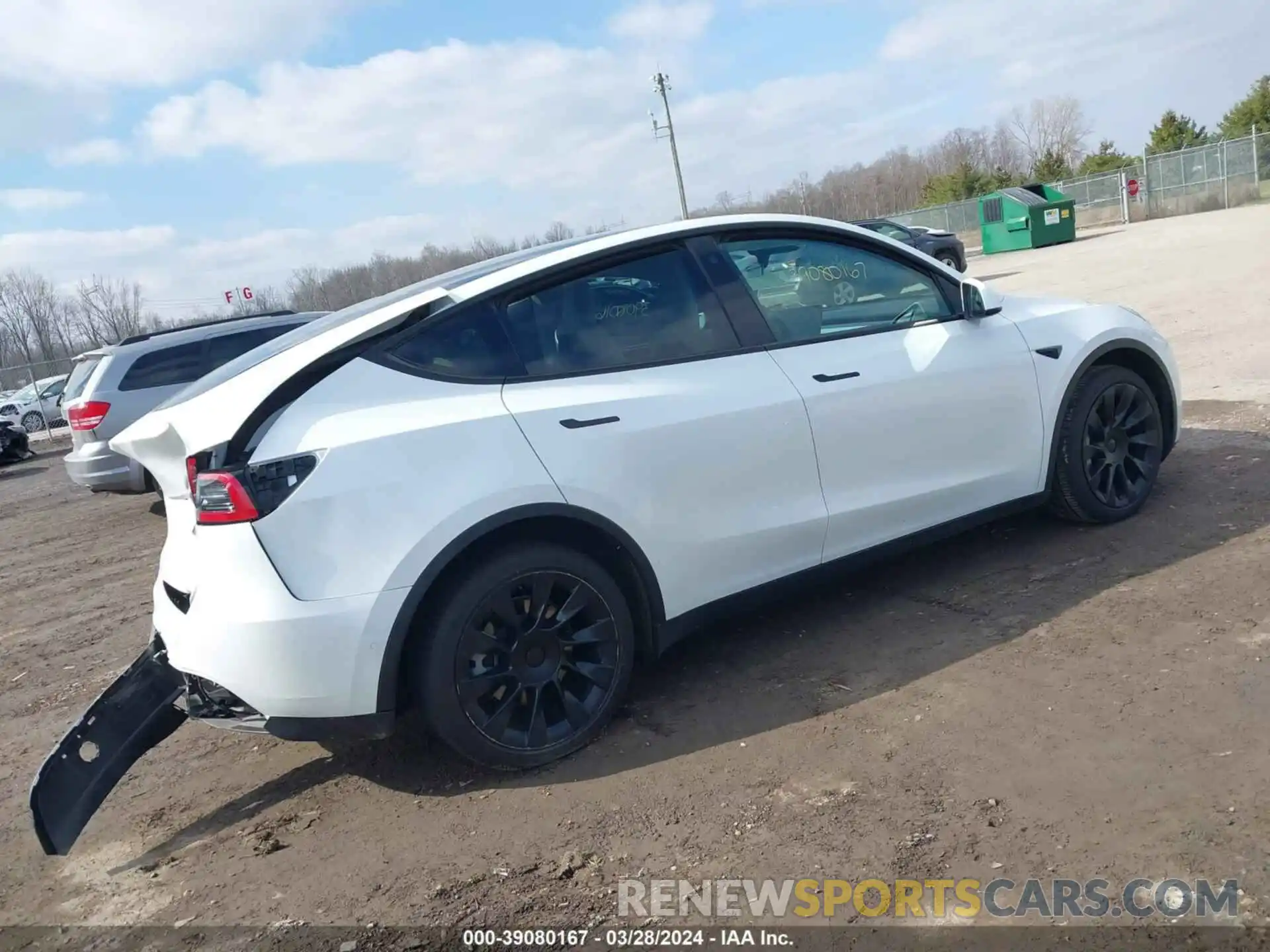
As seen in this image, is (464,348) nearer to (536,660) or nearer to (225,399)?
(225,399)

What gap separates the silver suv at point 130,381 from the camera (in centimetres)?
939

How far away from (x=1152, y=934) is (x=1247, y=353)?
306 inches

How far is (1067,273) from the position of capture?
19.8 m

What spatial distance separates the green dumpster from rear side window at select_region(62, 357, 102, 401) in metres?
28.2

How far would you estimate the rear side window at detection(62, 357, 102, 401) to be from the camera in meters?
9.88

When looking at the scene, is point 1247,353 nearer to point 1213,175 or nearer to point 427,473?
point 427,473

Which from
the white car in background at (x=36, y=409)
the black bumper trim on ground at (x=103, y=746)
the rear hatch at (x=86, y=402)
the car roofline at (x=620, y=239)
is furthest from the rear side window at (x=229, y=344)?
the white car in background at (x=36, y=409)

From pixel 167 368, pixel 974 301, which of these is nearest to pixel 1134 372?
pixel 974 301

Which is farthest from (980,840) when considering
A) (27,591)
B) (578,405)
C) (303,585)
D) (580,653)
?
(27,591)

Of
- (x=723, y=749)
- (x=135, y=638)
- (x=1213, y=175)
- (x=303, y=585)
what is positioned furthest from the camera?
(x=1213, y=175)

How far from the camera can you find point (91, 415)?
31.0ft

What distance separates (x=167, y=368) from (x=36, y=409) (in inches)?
918

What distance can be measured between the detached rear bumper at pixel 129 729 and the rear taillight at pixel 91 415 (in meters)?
6.58

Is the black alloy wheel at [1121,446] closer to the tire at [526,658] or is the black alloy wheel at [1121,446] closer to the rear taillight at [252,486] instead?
the tire at [526,658]
